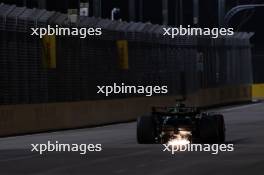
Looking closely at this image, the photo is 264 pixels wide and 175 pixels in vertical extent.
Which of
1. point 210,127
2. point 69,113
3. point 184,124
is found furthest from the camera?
point 69,113

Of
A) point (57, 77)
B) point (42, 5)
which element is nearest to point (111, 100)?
point (57, 77)

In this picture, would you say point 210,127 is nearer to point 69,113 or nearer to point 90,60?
point 69,113

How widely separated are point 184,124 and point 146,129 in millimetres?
1052

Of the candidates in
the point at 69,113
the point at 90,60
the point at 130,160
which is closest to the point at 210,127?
the point at 130,160

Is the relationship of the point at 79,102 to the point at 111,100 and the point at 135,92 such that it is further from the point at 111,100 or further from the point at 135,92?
the point at 135,92

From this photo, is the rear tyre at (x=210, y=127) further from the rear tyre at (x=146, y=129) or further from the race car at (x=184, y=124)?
the rear tyre at (x=146, y=129)

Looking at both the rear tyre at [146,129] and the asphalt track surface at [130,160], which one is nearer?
the asphalt track surface at [130,160]

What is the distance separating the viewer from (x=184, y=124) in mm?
22250

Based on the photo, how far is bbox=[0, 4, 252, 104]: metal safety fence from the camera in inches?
1240

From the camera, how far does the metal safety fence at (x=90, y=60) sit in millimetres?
31484

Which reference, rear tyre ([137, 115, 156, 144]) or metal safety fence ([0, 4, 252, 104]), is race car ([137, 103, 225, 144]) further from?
metal safety fence ([0, 4, 252, 104])

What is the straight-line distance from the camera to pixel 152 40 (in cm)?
4494

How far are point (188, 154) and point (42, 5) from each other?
34200 millimetres

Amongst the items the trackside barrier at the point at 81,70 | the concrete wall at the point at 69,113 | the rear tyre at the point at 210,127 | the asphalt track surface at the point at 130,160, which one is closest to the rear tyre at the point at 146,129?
the asphalt track surface at the point at 130,160
